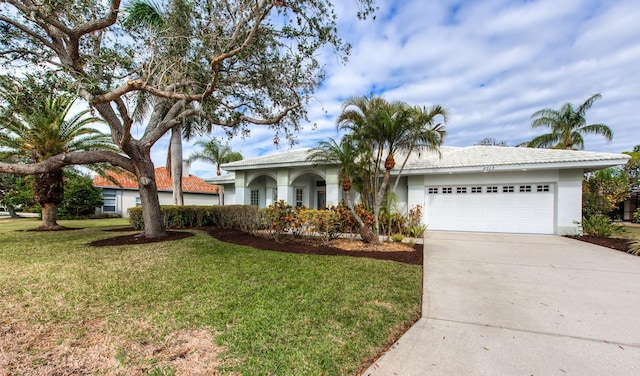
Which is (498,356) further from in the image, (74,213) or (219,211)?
(74,213)

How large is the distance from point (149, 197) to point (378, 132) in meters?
8.62

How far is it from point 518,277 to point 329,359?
17.6 feet

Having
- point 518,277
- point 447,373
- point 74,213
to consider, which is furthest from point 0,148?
point 518,277

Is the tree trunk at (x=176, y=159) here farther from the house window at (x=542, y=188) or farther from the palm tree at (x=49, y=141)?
the house window at (x=542, y=188)

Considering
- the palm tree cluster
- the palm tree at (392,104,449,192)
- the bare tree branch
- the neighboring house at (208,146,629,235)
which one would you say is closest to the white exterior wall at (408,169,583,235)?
the neighboring house at (208,146,629,235)

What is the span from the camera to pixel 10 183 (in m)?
28.5

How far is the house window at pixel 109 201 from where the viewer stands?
86.3 ft

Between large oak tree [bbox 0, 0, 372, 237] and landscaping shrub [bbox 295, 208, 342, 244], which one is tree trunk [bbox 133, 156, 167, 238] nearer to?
large oak tree [bbox 0, 0, 372, 237]

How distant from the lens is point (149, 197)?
1046 cm

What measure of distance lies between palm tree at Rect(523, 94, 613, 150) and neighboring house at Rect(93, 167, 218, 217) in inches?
1205

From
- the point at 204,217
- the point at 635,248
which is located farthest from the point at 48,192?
the point at 635,248

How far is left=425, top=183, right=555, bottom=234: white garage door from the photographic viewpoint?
1278cm

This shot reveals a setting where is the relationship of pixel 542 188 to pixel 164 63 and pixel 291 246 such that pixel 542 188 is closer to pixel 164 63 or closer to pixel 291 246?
pixel 291 246

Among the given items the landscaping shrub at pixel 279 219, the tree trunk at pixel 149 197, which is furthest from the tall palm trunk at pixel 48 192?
the landscaping shrub at pixel 279 219
